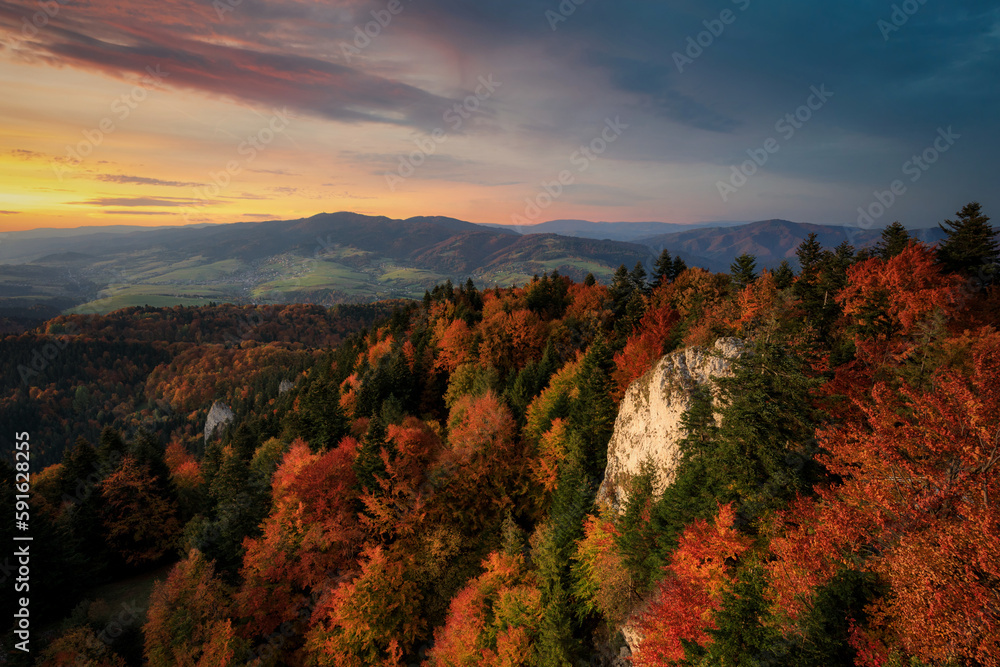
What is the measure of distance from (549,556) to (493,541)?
902cm

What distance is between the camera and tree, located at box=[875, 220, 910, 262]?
42.0 meters

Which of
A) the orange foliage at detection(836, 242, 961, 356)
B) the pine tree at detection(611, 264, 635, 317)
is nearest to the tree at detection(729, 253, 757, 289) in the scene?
the orange foliage at detection(836, 242, 961, 356)

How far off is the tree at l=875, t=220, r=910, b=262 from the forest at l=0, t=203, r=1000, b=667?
0.32 metres

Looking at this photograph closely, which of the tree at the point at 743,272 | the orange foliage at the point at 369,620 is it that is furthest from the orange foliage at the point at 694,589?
the tree at the point at 743,272

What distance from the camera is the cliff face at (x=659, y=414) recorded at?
29.8m

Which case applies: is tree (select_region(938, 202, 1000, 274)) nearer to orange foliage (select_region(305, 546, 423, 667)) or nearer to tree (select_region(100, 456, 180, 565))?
orange foliage (select_region(305, 546, 423, 667))

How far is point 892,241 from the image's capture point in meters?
43.4

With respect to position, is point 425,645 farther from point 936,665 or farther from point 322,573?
point 936,665

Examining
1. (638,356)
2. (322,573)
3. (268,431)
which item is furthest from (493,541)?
(268,431)

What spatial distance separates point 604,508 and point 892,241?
41246mm

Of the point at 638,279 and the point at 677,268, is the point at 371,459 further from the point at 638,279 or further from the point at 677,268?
the point at 677,268

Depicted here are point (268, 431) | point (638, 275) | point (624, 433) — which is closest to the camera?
point (624, 433)

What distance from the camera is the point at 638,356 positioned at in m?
40.5

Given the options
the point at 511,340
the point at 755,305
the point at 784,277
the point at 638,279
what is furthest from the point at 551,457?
the point at 784,277
